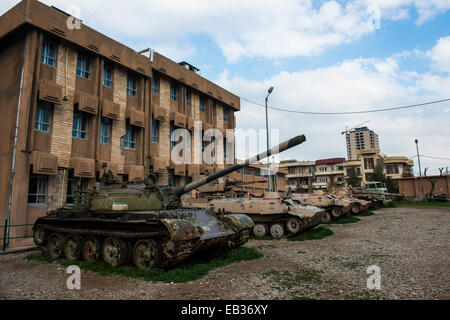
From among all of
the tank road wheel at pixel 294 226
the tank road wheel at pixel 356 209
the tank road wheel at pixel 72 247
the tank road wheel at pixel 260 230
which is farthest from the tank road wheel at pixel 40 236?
the tank road wheel at pixel 356 209

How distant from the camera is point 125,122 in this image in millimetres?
21156

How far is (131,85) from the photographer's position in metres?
22.4

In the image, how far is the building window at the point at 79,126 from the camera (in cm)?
1841

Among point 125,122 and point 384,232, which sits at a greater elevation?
point 125,122

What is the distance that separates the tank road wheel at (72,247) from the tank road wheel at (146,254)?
95.5 inches

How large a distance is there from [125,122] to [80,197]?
34.6ft

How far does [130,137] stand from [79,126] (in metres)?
3.72

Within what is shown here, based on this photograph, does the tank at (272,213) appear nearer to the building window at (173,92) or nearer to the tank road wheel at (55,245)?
the tank road wheel at (55,245)

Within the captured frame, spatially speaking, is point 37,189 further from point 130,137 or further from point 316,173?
point 316,173

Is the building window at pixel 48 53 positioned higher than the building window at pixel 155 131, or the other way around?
the building window at pixel 48 53

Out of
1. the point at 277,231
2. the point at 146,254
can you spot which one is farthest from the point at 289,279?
the point at 277,231
